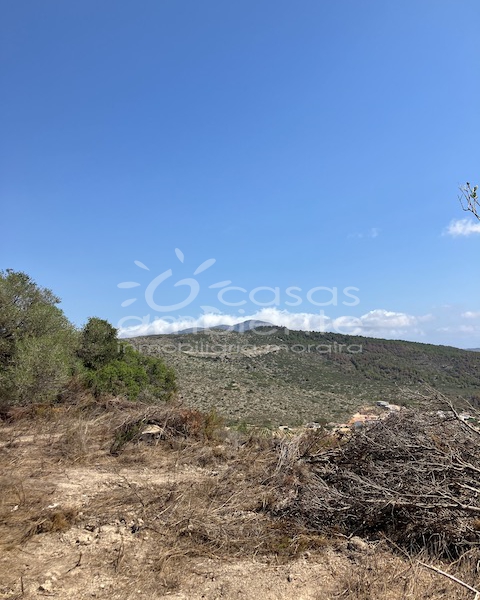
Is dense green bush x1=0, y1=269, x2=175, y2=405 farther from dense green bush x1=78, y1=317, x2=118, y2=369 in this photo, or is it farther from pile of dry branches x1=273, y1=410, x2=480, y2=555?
pile of dry branches x1=273, y1=410, x2=480, y2=555

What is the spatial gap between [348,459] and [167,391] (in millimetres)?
14813

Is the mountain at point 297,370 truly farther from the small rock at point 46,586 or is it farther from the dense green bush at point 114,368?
the small rock at point 46,586

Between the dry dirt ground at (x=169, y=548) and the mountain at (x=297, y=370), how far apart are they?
1344 centimetres

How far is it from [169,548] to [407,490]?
7.21 feet

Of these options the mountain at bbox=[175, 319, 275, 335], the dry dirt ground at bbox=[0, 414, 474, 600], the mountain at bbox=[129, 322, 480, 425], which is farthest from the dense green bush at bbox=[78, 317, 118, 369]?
the mountain at bbox=[175, 319, 275, 335]

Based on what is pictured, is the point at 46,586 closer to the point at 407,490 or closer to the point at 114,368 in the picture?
the point at 407,490

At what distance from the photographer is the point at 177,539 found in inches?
143

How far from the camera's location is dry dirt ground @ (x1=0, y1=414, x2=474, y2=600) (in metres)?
2.89

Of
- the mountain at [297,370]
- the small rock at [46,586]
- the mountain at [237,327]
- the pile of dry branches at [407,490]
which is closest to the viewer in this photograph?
the small rock at [46,586]

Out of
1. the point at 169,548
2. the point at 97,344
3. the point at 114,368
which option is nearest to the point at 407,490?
the point at 169,548

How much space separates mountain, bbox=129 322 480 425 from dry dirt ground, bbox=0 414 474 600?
13442 mm

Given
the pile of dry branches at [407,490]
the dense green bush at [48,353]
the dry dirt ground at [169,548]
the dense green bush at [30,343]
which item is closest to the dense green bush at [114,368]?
the dense green bush at [48,353]

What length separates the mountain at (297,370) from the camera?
2419 cm

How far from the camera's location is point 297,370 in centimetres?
4138
